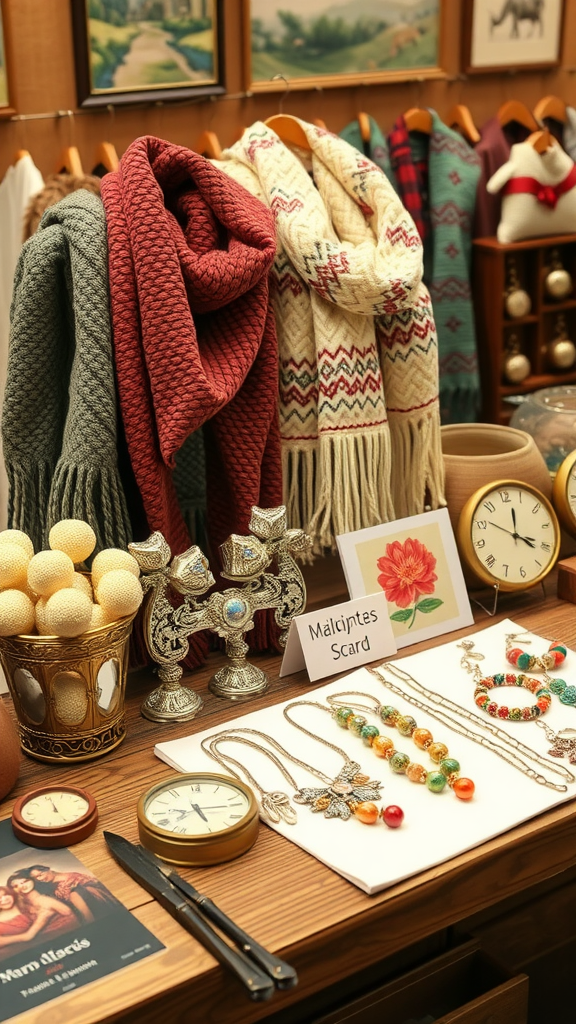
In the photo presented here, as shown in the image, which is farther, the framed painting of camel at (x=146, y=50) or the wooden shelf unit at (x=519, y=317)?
the wooden shelf unit at (x=519, y=317)

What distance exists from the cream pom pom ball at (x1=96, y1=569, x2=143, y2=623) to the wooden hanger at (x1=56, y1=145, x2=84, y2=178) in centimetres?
73

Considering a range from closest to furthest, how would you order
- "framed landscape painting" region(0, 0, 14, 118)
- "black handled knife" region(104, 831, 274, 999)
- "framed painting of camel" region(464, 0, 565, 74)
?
"black handled knife" region(104, 831, 274, 999) < "framed landscape painting" region(0, 0, 14, 118) < "framed painting of camel" region(464, 0, 565, 74)

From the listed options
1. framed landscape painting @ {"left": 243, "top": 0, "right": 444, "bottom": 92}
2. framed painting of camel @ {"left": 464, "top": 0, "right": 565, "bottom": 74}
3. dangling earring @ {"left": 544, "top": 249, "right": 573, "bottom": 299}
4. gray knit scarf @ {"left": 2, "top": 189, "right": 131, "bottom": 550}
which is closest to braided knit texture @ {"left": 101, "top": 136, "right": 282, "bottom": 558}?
gray knit scarf @ {"left": 2, "top": 189, "right": 131, "bottom": 550}

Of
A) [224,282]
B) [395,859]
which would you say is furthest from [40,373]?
[395,859]

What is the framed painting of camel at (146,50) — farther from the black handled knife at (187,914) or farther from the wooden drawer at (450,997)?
the wooden drawer at (450,997)

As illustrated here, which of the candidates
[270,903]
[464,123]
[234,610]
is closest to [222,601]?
[234,610]

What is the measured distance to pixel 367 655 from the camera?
1.32 metres

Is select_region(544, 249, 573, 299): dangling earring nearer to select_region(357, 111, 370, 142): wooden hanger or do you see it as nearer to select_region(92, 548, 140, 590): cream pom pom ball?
select_region(357, 111, 370, 142): wooden hanger

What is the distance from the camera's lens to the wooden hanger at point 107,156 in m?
1.63

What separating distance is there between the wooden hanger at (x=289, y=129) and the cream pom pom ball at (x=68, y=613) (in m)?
0.71

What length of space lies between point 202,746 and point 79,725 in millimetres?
125

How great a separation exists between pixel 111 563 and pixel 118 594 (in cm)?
5

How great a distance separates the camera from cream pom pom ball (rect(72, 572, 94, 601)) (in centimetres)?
109

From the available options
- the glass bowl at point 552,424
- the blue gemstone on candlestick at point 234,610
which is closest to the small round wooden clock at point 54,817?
the blue gemstone on candlestick at point 234,610
